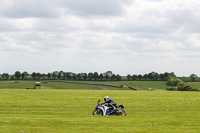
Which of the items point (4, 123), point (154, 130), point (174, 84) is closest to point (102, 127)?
point (154, 130)

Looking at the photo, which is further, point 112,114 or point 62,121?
point 112,114

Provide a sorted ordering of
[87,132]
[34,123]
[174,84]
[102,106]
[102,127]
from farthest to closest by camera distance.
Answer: [174,84] → [102,106] → [34,123] → [102,127] → [87,132]

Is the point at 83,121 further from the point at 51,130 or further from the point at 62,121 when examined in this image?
the point at 51,130

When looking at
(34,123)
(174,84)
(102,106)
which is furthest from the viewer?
(174,84)

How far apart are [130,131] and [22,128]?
675 centimetres

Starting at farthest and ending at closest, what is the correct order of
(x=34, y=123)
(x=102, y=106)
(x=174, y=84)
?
(x=174, y=84)
(x=102, y=106)
(x=34, y=123)

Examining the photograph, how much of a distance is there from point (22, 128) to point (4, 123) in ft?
8.66

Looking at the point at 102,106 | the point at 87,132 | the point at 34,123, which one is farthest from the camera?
the point at 102,106

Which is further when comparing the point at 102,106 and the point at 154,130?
the point at 102,106

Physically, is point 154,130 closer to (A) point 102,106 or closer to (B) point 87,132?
(B) point 87,132

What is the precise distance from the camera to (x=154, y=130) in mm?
20969

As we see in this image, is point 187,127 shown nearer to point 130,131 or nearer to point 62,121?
point 130,131

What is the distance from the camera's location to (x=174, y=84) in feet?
570

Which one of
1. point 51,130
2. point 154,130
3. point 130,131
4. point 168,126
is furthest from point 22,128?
point 168,126
